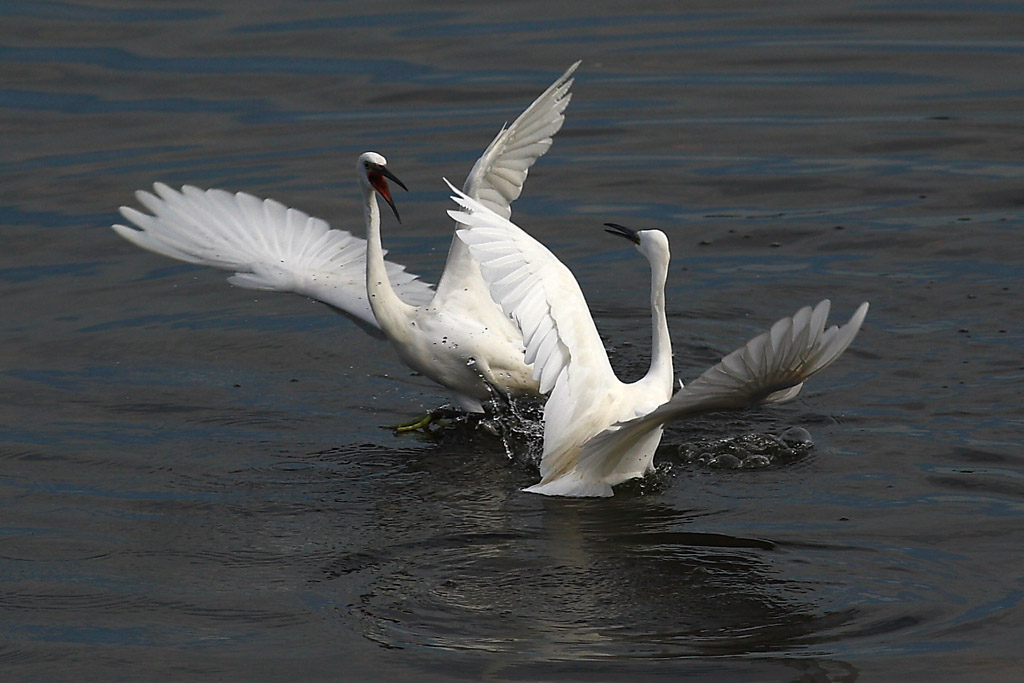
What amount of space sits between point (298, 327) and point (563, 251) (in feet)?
7.14

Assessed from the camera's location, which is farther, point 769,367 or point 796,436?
point 796,436

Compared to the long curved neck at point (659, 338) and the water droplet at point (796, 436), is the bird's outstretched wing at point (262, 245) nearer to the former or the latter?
the long curved neck at point (659, 338)

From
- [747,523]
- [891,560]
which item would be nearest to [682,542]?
[747,523]

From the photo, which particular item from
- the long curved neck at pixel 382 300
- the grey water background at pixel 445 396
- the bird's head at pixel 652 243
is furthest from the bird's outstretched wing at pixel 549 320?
the long curved neck at pixel 382 300

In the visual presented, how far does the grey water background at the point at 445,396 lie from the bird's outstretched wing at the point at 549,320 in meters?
0.54

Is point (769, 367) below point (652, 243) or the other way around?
below

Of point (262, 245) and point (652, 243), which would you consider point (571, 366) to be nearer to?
point (652, 243)

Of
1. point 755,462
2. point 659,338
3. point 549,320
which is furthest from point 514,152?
point 755,462

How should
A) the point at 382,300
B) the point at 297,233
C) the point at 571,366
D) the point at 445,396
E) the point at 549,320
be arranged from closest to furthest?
the point at 549,320, the point at 571,366, the point at 382,300, the point at 445,396, the point at 297,233

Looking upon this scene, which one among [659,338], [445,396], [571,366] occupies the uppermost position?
[659,338]

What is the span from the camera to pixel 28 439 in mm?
9242

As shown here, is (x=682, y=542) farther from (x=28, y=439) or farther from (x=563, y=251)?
(x=563, y=251)

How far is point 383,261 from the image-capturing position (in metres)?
9.73

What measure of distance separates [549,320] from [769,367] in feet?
5.26
